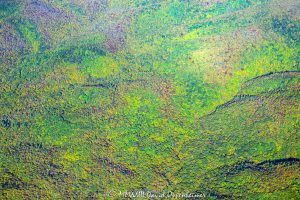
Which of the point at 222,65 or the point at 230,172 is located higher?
the point at 222,65

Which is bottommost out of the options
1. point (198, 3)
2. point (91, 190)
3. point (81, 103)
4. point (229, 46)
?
point (91, 190)

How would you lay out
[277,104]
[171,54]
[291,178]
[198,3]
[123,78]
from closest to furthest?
1. [291,178]
2. [277,104]
3. [123,78]
4. [171,54]
5. [198,3]

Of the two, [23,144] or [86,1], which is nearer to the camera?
[23,144]

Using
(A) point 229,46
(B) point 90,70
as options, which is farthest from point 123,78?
(A) point 229,46

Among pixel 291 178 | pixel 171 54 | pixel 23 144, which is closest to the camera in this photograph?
pixel 291 178

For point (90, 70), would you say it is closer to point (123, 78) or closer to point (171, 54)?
point (123, 78)

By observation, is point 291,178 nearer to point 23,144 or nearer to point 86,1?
point 23,144

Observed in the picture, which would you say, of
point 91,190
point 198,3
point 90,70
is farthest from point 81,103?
point 198,3
